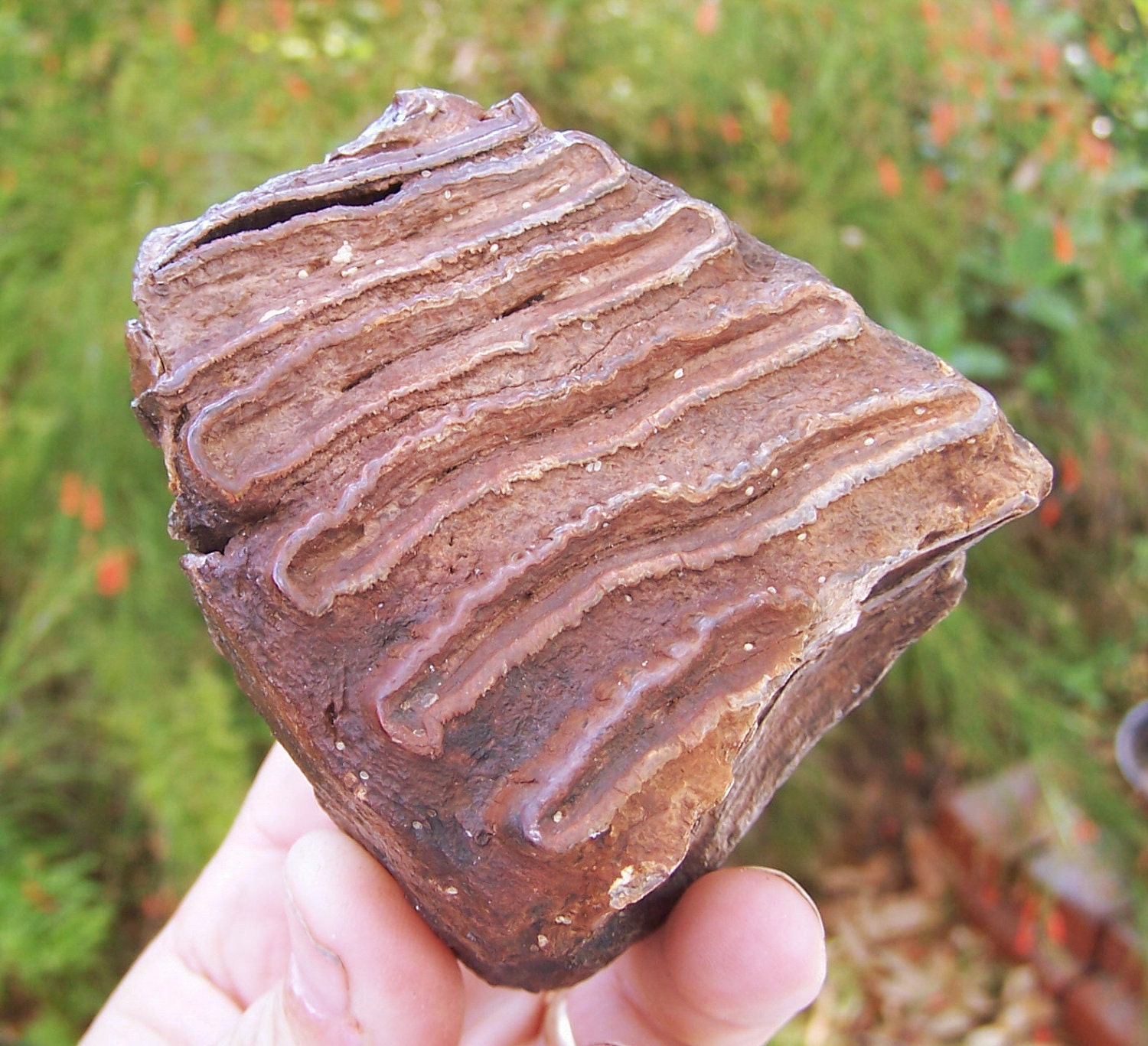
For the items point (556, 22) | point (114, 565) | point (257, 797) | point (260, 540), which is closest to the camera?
point (260, 540)

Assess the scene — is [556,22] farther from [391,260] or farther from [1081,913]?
[1081,913]

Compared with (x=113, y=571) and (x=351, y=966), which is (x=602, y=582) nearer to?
(x=351, y=966)

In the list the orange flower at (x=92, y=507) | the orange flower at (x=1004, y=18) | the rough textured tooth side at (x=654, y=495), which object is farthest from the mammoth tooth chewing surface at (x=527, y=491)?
the orange flower at (x=1004, y=18)

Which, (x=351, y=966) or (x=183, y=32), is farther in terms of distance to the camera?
(x=183, y=32)

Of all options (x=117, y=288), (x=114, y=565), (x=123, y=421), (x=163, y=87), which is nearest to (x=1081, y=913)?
(x=114, y=565)

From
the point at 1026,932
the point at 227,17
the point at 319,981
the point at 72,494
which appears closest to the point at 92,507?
the point at 72,494

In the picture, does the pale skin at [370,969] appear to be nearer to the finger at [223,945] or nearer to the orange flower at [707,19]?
the finger at [223,945]
